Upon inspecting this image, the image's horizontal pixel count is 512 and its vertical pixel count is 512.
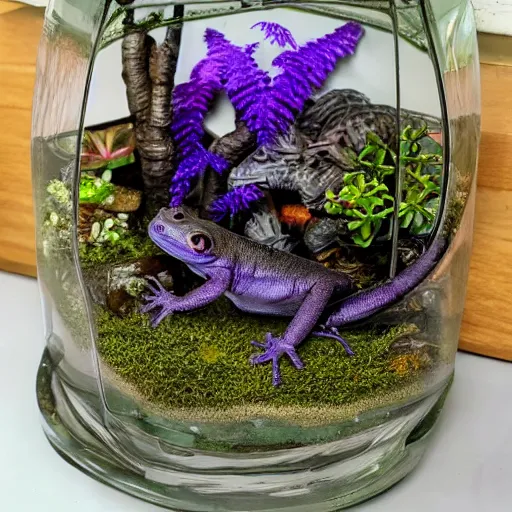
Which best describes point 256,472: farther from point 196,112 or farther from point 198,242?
point 196,112

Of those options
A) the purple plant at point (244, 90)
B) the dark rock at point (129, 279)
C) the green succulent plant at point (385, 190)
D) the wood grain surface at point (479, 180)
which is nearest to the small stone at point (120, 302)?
the dark rock at point (129, 279)

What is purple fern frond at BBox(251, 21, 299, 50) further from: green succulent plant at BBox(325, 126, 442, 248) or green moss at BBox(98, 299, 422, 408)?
green moss at BBox(98, 299, 422, 408)

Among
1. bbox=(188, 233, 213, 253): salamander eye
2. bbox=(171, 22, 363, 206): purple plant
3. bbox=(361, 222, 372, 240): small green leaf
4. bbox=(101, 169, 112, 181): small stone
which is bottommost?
bbox=(188, 233, 213, 253): salamander eye

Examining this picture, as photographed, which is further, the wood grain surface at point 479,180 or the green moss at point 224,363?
the wood grain surface at point 479,180

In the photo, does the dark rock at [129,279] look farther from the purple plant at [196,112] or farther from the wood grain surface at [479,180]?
the wood grain surface at [479,180]

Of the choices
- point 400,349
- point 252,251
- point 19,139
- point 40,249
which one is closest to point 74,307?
point 40,249

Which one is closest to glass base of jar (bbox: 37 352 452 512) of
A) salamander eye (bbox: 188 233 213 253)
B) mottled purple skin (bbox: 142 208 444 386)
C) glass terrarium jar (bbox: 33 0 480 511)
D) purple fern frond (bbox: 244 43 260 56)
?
glass terrarium jar (bbox: 33 0 480 511)
